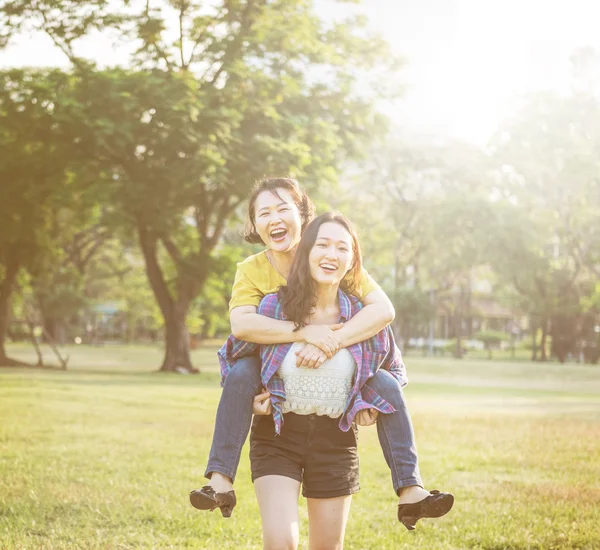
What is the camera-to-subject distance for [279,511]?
13.4 ft

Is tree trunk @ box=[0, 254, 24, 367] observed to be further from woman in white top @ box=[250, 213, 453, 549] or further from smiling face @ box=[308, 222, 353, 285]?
smiling face @ box=[308, 222, 353, 285]

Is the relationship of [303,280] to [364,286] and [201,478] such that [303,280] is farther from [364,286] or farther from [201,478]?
[201,478]

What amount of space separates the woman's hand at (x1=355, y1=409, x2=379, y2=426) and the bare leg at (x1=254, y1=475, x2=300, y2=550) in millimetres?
411

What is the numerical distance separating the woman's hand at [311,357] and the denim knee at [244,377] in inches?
8.7

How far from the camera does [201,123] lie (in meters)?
23.9

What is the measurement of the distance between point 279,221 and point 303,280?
1.34ft

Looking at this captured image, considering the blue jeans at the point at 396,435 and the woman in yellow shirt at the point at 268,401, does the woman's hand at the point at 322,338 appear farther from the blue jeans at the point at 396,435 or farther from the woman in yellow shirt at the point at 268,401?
the blue jeans at the point at 396,435

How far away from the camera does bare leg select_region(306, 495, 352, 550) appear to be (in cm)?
429

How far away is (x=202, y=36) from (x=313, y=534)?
77.0ft

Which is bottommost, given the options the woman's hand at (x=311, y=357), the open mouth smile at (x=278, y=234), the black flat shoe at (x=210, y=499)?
the black flat shoe at (x=210, y=499)

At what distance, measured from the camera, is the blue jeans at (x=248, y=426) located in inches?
161

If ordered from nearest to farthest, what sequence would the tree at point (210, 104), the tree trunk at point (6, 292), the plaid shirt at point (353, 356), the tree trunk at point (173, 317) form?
the plaid shirt at point (353, 356) < the tree at point (210, 104) < the tree trunk at point (173, 317) < the tree trunk at point (6, 292)

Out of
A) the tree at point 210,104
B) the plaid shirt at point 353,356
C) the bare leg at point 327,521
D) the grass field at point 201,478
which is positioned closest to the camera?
the plaid shirt at point 353,356

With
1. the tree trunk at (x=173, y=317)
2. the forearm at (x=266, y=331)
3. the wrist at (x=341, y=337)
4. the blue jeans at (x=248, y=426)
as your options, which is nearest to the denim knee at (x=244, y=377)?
the blue jeans at (x=248, y=426)
